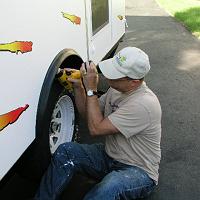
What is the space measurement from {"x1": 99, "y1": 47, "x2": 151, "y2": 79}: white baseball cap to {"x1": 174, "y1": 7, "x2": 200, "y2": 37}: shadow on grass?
630cm

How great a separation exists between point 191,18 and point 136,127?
7968 mm

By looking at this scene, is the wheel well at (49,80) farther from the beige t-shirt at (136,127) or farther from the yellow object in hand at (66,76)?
the beige t-shirt at (136,127)

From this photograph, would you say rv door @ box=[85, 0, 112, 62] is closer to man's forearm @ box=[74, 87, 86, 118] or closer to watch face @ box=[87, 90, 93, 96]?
man's forearm @ box=[74, 87, 86, 118]

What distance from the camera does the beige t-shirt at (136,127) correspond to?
3.02 meters

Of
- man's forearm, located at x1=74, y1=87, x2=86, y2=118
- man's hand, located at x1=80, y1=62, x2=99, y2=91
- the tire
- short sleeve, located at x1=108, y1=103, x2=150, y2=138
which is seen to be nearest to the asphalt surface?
the tire

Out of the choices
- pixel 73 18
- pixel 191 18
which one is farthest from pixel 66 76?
pixel 191 18

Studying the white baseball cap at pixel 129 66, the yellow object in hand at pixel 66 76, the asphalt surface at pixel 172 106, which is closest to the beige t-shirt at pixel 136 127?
the white baseball cap at pixel 129 66

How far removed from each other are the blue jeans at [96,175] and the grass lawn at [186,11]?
245 inches

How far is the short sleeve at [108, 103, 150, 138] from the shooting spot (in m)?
3.01

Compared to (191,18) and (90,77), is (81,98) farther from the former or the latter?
(191,18)

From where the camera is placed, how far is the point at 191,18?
10523 mm

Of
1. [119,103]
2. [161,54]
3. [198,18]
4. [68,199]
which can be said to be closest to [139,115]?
[119,103]

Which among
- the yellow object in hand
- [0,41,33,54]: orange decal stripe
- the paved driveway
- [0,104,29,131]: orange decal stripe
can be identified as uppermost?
[0,41,33,54]: orange decal stripe

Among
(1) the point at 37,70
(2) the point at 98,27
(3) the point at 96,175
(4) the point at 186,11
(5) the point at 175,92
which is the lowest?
(4) the point at 186,11
